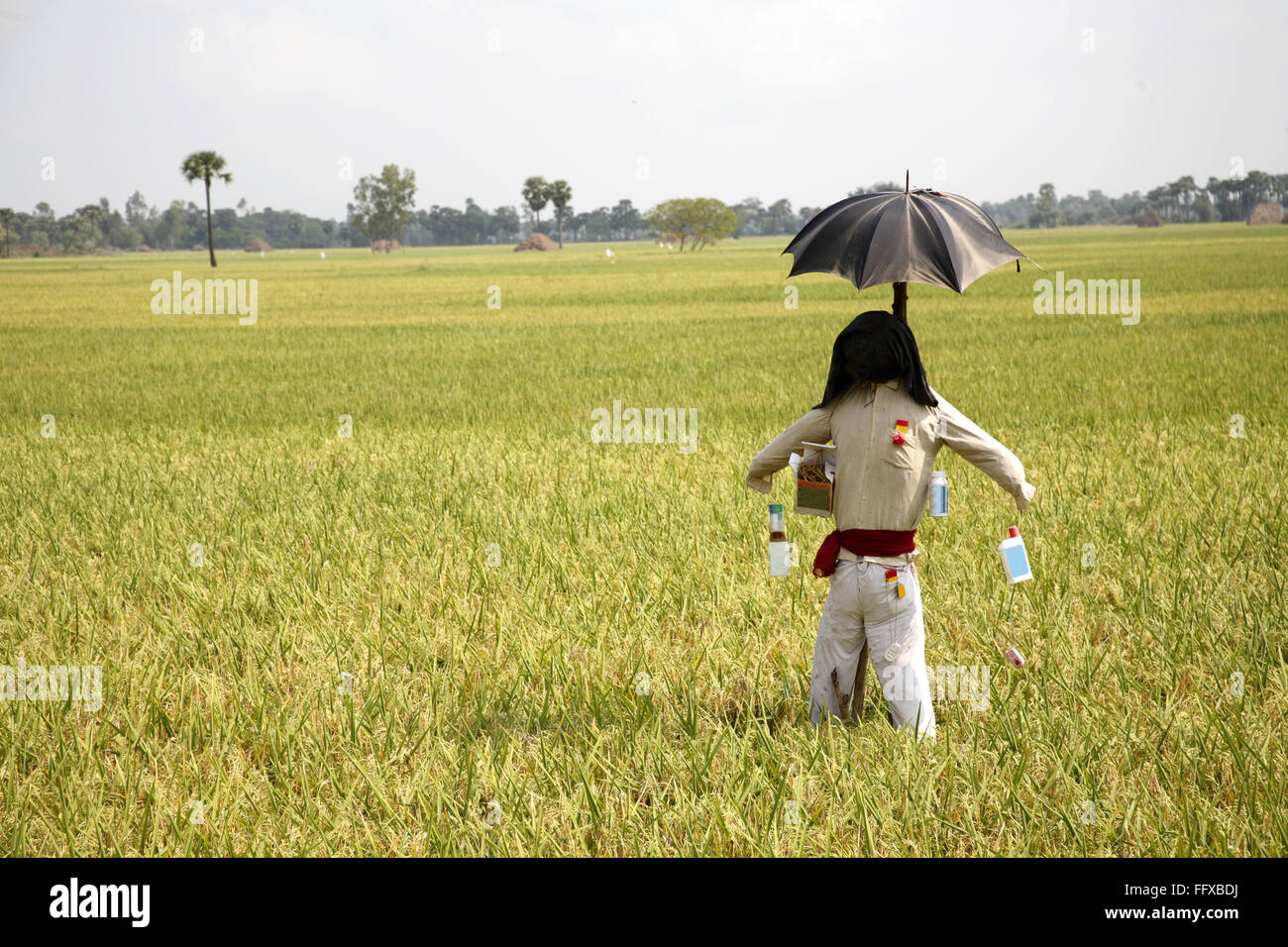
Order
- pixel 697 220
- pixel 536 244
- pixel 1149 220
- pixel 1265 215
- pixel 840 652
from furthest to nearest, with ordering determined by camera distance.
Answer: pixel 1149 220
pixel 697 220
pixel 536 244
pixel 1265 215
pixel 840 652

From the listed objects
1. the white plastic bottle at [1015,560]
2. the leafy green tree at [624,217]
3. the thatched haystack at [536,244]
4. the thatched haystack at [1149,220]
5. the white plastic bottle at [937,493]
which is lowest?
the white plastic bottle at [1015,560]

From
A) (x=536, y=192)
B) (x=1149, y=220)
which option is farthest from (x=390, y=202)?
(x=1149, y=220)

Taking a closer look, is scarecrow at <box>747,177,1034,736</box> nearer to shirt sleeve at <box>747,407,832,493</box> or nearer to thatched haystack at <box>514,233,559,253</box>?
shirt sleeve at <box>747,407,832,493</box>

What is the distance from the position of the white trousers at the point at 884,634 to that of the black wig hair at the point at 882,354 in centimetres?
58

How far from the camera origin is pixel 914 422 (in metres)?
3.13

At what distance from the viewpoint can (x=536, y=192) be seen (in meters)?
133

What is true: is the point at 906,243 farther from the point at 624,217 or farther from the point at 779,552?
the point at 624,217

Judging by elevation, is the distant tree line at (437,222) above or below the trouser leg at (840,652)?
above

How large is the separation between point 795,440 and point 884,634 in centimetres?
68

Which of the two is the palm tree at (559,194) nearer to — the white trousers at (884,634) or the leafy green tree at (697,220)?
the leafy green tree at (697,220)

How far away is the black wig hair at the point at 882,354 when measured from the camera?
3072mm

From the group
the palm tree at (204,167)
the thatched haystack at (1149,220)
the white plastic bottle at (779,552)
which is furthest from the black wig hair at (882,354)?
the thatched haystack at (1149,220)

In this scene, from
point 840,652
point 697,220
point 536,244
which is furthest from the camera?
point 697,220

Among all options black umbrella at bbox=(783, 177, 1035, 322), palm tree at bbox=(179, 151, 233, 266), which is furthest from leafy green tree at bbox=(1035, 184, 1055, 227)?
black umbrella at bbox=(783, 177, 1035, 322)
